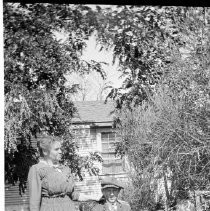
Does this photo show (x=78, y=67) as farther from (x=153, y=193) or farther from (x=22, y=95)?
(x=153, y=193)

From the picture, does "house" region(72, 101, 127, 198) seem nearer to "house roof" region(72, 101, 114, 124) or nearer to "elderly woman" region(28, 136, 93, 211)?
"house roof" region(72, 101, 114, 124)

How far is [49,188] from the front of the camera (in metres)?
1.84

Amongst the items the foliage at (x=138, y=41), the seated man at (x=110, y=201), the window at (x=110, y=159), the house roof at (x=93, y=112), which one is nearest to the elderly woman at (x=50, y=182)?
the seated man at (x=110, y=201)

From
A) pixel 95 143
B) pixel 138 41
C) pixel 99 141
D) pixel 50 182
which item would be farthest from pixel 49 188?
pixel 95 143

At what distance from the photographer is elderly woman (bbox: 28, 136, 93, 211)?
1818 millimetres

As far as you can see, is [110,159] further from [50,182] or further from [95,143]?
[50,182]

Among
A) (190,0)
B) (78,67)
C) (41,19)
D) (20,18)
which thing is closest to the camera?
(190,0)

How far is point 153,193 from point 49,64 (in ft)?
13.2

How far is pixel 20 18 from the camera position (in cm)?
354

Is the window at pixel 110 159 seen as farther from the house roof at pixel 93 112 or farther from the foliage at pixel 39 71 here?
the foliage at pixel 39 71

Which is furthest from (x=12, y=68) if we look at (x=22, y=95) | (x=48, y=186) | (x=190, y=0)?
(x=190, y=0)

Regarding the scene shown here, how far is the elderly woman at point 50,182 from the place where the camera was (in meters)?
1.82

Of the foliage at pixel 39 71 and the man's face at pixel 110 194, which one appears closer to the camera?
the man's face at pixel 110 194

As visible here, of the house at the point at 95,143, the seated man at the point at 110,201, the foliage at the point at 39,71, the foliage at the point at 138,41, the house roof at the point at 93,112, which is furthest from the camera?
the house roof at the point at 93,112
